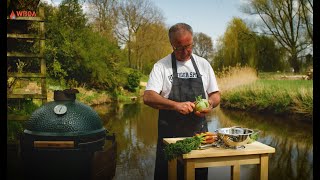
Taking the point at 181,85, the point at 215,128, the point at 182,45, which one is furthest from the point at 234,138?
the point at 215,128

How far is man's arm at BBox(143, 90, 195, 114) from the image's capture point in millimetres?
2164

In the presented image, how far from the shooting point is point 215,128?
348 cm

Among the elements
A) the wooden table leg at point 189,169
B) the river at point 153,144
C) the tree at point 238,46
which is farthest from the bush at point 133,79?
the wooden table leg at point 189,169

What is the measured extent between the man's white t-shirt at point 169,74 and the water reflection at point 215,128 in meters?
0.97

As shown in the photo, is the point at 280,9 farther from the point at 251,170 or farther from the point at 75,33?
the point at 75,33

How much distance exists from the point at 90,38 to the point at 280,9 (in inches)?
71.3

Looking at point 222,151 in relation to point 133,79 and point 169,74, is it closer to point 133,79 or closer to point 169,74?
point 169,74

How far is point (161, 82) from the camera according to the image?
7.75ft

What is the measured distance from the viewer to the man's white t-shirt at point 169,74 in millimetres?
2346

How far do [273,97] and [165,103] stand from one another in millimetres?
2752

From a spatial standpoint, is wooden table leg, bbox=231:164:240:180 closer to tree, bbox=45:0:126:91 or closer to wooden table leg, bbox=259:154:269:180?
wooden table leg, bbox=259:154:269:180

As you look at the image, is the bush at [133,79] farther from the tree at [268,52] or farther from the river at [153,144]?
the tree at [268,52]

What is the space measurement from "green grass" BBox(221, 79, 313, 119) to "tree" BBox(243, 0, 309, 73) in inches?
18.0
